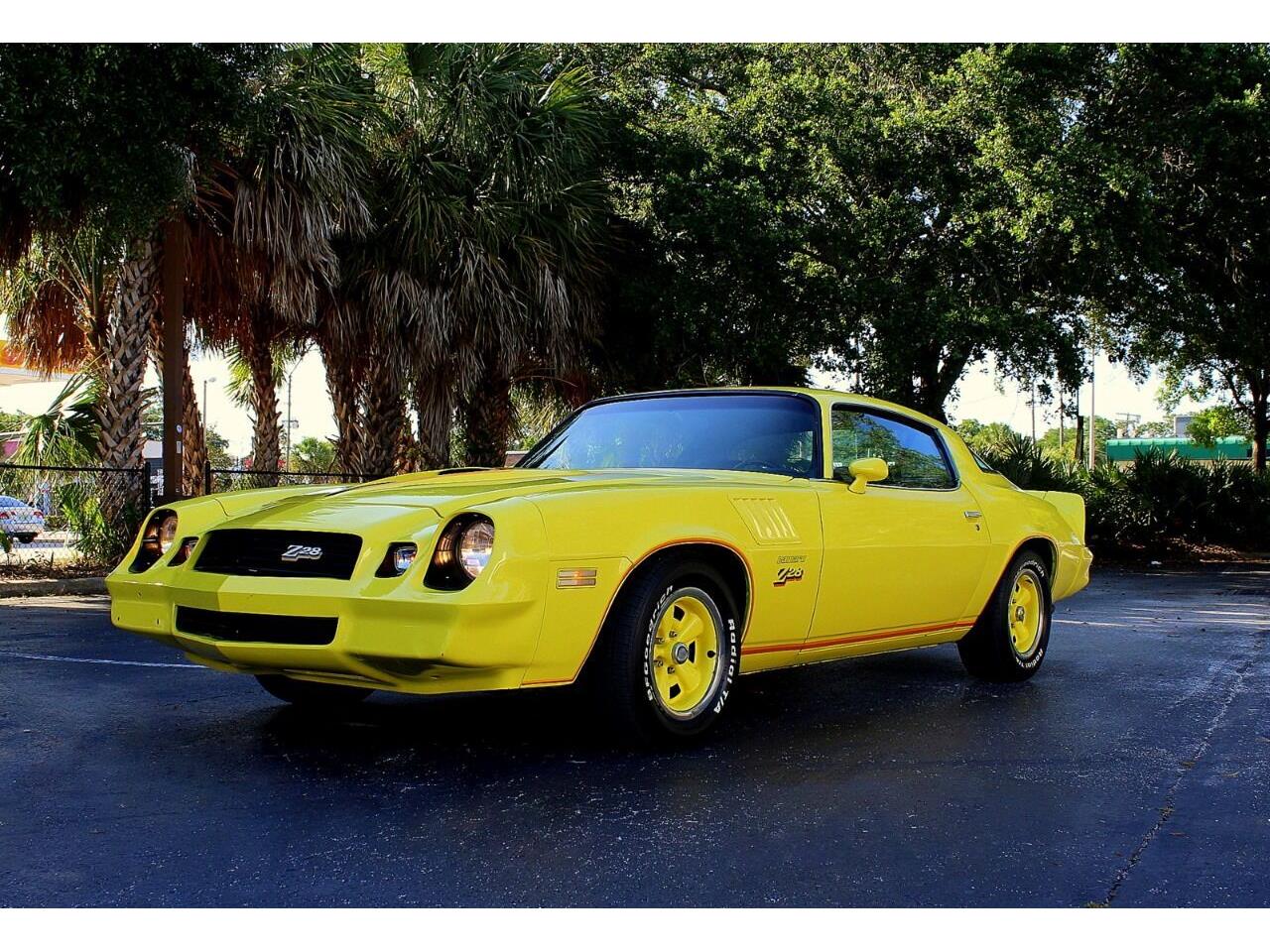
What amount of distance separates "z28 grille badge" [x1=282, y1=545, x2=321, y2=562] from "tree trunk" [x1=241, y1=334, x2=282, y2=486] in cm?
1578

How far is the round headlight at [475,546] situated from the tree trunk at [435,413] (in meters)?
13.5

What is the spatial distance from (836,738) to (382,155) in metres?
13.5

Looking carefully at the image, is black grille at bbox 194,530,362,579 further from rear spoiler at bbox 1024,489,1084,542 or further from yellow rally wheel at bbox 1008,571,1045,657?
rear spoiler at bbox 1024,489,1084,542

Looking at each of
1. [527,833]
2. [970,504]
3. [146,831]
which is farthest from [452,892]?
[970,504]

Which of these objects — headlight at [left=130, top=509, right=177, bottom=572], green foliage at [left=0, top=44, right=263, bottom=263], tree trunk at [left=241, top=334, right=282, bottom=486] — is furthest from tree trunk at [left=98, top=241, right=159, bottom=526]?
headlight at [left=130, top=509, right=177, bottom=572]

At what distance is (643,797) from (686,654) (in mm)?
855

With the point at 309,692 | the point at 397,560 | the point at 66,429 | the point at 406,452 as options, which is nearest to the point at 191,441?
the point at 66,429

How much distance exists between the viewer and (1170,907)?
334 centimetres

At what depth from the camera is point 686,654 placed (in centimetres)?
518

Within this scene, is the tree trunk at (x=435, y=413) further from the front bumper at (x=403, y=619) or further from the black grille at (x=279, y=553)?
the front bumper at (x=403, y=619)

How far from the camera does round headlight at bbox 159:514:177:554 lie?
571 centimetres

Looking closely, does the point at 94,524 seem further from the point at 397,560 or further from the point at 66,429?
the point at 397,560

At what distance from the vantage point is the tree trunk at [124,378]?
15.0 m
